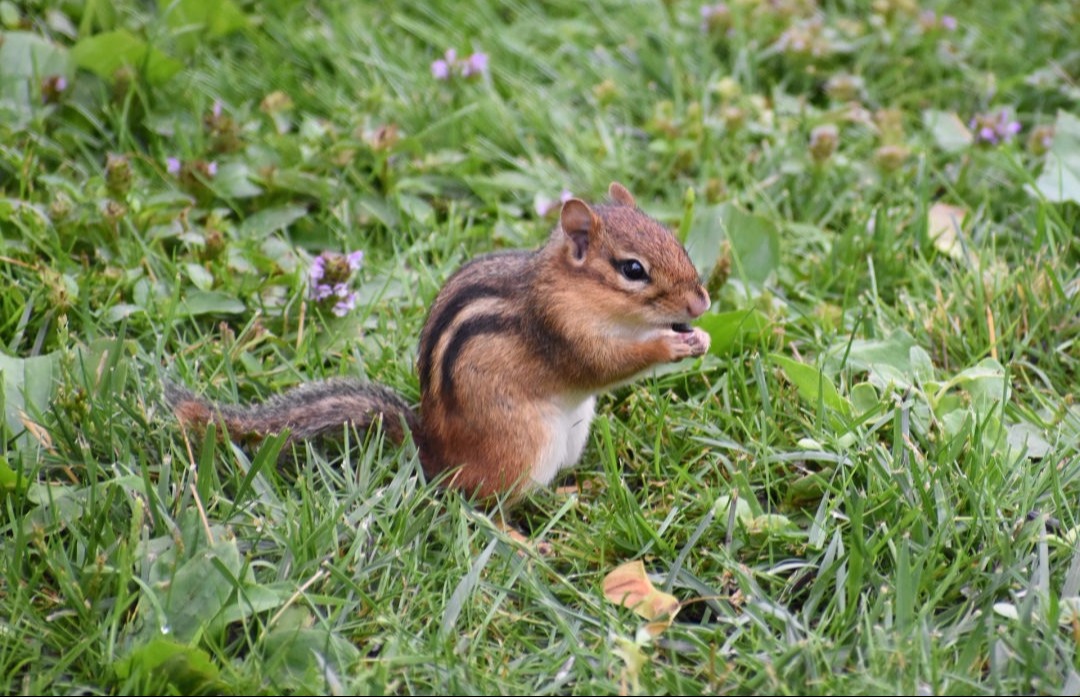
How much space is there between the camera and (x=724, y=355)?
3.59 m

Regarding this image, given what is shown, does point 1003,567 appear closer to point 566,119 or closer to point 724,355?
point 724,355

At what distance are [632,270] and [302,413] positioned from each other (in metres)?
0.87

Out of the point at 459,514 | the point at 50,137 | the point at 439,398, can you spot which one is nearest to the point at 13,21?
the point at 50,137

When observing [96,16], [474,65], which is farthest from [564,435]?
[96,16]

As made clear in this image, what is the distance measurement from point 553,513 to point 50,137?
229cm

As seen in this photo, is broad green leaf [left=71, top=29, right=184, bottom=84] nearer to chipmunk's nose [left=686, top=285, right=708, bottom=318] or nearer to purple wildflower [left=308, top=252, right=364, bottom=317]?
purple wildflower [left=308, top=252, right=364, bottom=317]

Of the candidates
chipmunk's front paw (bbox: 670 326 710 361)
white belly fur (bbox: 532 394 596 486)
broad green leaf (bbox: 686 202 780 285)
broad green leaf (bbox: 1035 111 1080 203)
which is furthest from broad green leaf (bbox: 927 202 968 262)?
white belly fur (bbox: 532 394 596 486)

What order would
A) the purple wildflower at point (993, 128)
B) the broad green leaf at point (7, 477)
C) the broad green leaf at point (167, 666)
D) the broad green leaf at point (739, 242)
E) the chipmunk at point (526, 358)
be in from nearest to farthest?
the broad green leaf at point (167, 666), the broad green leaf at point (7, 477), the chipmunk at point (526, 358), the broad green leaf at point (739, 242), the purple wildflower at point (993, 128)

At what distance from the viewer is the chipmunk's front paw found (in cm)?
323

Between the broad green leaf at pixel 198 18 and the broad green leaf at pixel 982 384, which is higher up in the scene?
the broad green leaf at pixel 198 18

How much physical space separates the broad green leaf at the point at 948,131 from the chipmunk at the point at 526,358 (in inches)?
71.7

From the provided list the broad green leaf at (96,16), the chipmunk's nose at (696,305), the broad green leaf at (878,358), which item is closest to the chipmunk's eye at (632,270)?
the chipmunk's nose at (696,305)

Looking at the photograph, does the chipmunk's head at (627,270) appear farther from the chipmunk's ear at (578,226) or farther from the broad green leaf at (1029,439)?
the broad green leaf at (1029,439)

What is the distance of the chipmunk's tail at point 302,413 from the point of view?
10.3 feet
